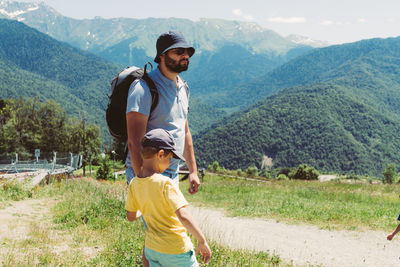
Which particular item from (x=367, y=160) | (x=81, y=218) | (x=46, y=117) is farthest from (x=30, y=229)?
(x=367, y=160)

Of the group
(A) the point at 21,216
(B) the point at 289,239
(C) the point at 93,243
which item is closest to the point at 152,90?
(C) the point at 93,243

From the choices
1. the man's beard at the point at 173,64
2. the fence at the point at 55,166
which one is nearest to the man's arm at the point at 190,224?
the man's beard at the point at 173,64

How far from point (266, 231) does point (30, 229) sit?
16.7 feet

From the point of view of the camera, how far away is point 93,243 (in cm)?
531

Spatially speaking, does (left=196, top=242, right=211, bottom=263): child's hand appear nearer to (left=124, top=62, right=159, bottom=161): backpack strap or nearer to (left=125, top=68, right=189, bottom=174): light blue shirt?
(left=125, top=68, right=189, bottom=174): light blue shirt

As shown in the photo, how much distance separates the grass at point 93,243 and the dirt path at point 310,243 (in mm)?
761

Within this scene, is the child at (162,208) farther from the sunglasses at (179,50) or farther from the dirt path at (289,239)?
the dirt path at (289,239)

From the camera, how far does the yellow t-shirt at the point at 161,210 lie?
2.16 meters

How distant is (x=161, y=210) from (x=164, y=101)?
3.09ft

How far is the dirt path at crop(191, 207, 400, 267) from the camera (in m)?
5.82

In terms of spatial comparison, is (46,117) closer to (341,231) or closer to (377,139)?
(341,231)

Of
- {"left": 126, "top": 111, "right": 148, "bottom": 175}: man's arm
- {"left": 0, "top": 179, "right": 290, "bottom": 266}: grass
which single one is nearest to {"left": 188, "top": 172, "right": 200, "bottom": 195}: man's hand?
{"left": 126, "top": 111, "right": 148, "bottom": 175}: man's arm

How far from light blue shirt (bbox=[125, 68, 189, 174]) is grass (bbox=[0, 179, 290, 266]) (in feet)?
6.46

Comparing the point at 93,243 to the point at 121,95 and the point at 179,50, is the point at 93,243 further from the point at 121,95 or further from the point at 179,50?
the point at 179,50
